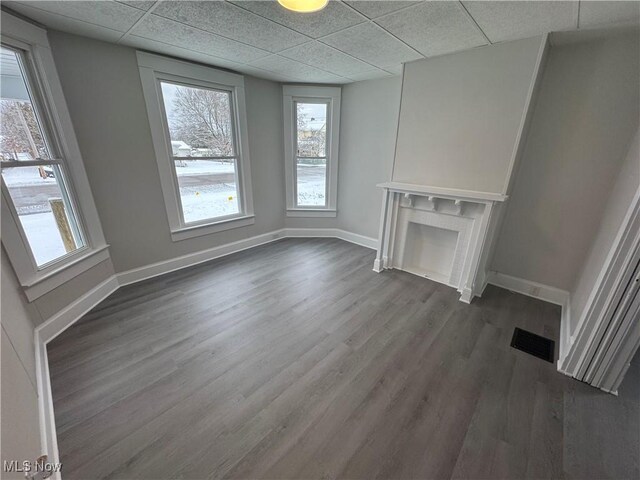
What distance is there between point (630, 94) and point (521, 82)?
2.72 ft

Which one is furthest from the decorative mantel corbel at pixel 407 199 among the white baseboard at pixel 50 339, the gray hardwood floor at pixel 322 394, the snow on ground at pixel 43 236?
the snow on ground at pixel 43 236

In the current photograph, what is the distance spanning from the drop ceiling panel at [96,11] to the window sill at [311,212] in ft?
9.82

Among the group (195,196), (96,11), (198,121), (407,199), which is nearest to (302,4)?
(96,11)

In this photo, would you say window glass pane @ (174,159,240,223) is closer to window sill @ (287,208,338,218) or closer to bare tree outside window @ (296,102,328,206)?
window sill @ (287,208,338,218)

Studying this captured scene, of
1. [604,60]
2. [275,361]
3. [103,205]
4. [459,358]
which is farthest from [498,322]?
[103,205]

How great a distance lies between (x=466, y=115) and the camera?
259cm

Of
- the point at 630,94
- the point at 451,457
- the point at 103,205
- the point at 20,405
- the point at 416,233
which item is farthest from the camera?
the point at 416,233

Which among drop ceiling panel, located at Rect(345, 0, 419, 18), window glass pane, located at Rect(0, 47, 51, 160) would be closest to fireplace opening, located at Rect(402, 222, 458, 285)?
drop ceiling panel, located at Rect(345, 0, 419, 18)

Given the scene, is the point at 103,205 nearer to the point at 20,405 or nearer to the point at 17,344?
the point at 17,344

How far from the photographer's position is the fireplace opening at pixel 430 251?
3184 millimetres

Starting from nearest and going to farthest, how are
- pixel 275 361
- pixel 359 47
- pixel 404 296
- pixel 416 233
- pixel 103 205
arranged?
1. pixel 275 361
2. pixel 359 47
3. pixel 103 205
4. pixel 404 296
5. pixel 416 233

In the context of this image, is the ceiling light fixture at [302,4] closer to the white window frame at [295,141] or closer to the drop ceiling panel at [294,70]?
the drop ceiling panel at [294,70]

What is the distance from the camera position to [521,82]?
2.25 m

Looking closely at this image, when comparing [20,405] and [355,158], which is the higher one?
[355,158]
